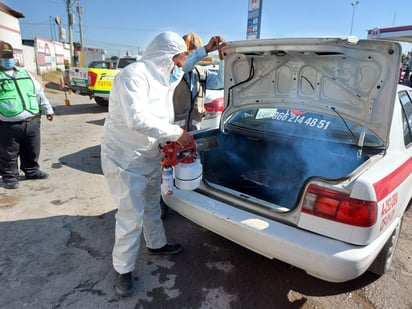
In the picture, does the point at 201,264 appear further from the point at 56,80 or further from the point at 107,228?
the point at 56,80

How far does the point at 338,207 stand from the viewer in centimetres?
179

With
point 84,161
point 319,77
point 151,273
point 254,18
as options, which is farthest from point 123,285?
point 254,18

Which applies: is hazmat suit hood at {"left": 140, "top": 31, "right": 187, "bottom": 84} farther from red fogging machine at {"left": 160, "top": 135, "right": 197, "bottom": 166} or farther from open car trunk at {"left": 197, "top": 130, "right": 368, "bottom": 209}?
open car trunk at {"left": 197, "top": 130, "right": 368, "bottom": 209}

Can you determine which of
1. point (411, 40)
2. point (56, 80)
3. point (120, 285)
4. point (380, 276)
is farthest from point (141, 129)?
point (411, 40)

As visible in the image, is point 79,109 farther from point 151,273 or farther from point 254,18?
point 151,273

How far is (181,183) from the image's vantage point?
2.26 meters

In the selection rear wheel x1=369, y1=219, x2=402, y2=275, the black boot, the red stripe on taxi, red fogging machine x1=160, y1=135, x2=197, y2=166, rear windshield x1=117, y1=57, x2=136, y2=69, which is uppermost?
rear windshield x1=117, y1=57, x2=136, y2=69

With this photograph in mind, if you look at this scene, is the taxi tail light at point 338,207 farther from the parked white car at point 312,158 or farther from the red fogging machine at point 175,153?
the red fogging machine at point 175,153

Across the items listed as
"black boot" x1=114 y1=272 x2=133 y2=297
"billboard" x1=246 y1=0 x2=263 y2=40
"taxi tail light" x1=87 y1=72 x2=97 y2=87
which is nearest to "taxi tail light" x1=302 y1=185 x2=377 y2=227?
"black boot" x1=114 y1=272 x2=133 y2=297

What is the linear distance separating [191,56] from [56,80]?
20420 millimetres

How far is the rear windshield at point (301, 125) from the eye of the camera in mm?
2566

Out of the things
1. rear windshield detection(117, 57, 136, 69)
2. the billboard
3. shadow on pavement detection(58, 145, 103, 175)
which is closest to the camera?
shadow on pavement detection(58, 145, 103, 175)

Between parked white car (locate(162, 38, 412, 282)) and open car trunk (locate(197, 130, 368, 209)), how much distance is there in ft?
0.03

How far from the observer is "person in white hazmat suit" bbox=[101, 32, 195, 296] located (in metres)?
1.88
